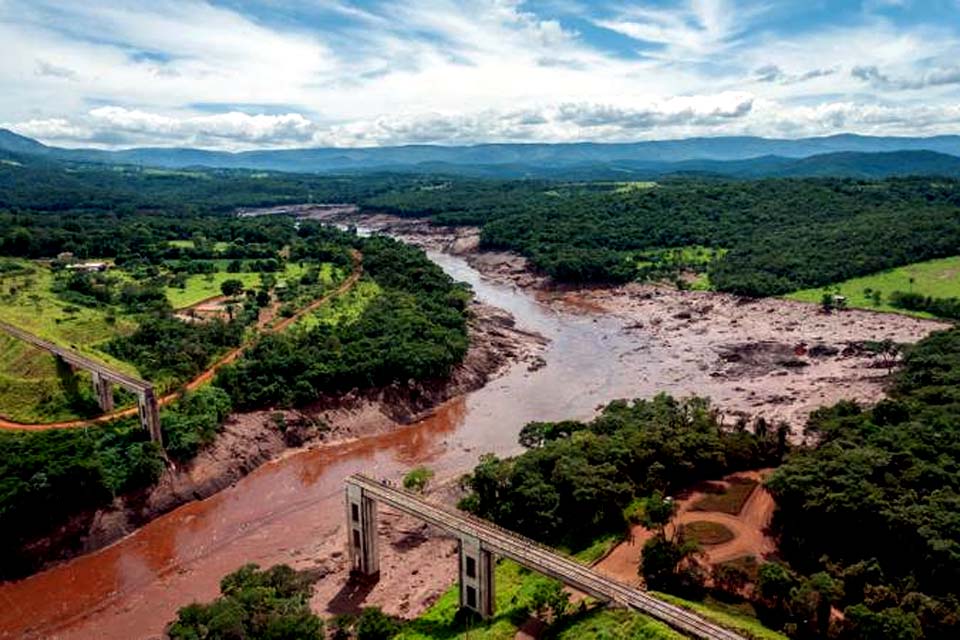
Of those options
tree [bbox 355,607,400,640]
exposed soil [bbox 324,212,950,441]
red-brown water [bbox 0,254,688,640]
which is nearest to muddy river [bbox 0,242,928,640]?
red-brown water [bbox 0,254,688,640]

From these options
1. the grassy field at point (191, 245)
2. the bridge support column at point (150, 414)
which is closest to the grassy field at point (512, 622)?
the bridge support column at point (150, 414)

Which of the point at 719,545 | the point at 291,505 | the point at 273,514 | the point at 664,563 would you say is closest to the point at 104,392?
the point at 273,514

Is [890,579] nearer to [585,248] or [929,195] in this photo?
[585,248]

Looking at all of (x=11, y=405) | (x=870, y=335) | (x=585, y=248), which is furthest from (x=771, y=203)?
(x=11, y=405)

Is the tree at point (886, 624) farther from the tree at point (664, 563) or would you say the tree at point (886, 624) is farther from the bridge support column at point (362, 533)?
the bridge support column at point (362, 533)

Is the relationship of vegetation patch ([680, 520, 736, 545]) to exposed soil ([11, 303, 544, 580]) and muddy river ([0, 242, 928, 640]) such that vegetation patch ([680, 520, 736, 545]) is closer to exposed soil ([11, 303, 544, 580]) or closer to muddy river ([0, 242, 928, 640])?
muddy river ([0, 242, 928, 640])

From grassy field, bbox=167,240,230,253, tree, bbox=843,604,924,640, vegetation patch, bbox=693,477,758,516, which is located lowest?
vegetation patch, bbox=693,477,758,516

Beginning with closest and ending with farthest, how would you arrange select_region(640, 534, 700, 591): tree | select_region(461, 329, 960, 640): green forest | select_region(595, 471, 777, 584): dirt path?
select_region(461, 329, 960, 640): green forest, select_region(640, 534, 700, 591): tree, select_region(595, 471, 777, 584): dirt path

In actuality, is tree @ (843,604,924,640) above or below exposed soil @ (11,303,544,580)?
above
